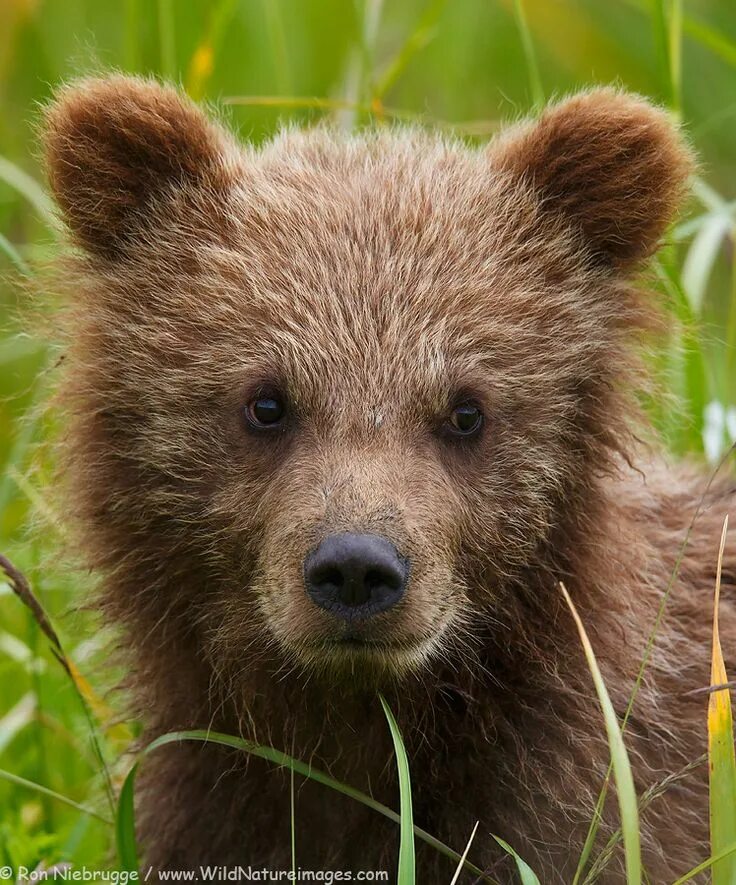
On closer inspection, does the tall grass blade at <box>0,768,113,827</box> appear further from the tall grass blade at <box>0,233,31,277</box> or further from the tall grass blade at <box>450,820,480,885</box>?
the tall grass blade at <box>0,233,31,277</box>

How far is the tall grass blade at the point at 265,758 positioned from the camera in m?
4.36

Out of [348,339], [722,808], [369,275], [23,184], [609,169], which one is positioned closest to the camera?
[722,808]

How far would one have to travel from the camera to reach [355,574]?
4004 mm

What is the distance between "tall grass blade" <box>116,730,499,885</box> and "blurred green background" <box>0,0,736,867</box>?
14.9 inches

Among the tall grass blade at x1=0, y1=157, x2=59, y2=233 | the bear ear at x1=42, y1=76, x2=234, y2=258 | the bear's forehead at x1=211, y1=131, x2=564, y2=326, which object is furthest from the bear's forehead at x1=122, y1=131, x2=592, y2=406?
the tall grass blade at x1=0, y1=157, x2=59, y2=233

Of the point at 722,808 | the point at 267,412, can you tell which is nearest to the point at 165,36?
the point at 267,412

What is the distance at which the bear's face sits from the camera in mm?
4398

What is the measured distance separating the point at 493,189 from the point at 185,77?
3.51 meters

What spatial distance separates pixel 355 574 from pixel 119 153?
171 centimetres

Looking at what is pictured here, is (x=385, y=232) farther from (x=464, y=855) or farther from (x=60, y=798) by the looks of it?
(x=60, y=798)

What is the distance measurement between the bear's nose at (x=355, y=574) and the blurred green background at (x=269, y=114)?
1.19 meters

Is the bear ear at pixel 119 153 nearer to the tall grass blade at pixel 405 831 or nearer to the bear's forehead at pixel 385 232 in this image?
the bear's forehead at pixel 385 232

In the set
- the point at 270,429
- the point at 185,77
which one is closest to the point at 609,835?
the point at 270,429

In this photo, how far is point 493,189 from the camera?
196 inches
